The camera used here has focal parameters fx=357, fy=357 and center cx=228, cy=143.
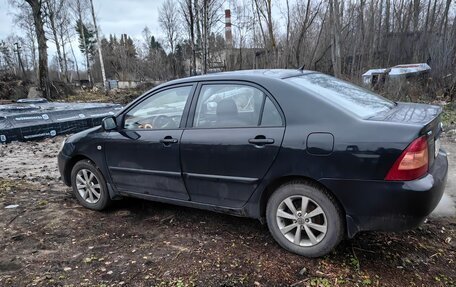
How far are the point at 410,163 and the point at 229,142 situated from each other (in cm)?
149

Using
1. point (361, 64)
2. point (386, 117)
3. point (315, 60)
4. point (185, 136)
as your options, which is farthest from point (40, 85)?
point (386, 117)

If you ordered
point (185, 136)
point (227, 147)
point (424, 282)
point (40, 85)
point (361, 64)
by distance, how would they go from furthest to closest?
point (40, 85), point (361, 64), point (185, 136), point (227, 147), point (424, 282)

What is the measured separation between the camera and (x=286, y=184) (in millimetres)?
3100

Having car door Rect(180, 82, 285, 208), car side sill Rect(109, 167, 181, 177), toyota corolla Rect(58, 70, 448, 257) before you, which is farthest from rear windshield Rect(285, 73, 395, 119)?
car side sill Rect(109, 167, 181, 177)

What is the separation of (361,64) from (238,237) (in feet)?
60.4

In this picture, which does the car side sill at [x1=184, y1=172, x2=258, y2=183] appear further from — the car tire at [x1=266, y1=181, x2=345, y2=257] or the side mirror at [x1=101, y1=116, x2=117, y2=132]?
the side mirror at [x1=101, y1=116, x2=117, y2=132]

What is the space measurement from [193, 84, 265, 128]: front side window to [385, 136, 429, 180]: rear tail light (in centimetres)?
120

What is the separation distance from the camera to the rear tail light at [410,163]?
8.54 ft

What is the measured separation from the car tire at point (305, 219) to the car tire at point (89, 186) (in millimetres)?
2250

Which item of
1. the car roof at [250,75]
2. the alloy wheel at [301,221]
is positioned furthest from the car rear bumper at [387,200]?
the car roof at [250,75]

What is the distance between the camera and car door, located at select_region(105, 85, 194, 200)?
12.2 ft

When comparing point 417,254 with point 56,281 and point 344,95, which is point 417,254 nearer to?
point 344,95

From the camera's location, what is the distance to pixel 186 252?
3391mm

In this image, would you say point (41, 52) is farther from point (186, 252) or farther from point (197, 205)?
point (186, 252)
